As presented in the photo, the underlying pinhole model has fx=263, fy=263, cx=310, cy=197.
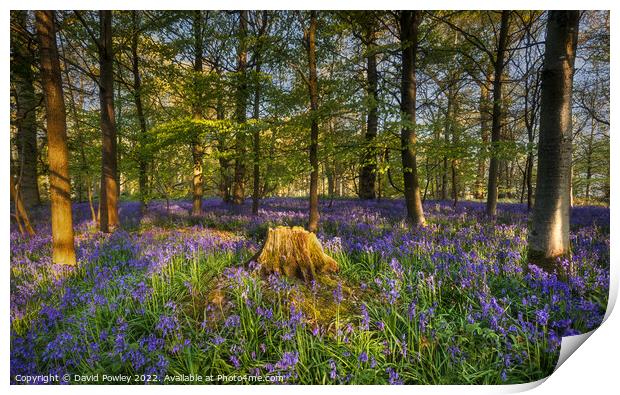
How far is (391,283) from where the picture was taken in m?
2.42

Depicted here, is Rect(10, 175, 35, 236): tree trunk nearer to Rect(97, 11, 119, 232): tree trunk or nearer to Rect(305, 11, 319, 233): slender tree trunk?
Rect(97, 11, 119, 232): tree trunk

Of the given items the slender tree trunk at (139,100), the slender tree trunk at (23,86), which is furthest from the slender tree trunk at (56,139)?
the slender tree trunk at (139,100)

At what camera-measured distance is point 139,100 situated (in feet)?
17.1

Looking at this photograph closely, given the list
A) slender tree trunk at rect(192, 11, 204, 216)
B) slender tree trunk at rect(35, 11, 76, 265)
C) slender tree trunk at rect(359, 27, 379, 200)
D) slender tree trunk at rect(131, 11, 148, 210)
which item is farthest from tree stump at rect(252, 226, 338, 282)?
slender tree trunk at rect(131, 11, 148, 210)

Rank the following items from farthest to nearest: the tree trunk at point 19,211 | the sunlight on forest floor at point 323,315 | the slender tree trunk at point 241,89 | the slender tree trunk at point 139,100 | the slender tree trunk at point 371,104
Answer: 1. the slender tree trunk at point 139,100
2. the slender tree trunk at point 241,89
3. the slender tree trunk at point 371,104
4. the tree trunk at point 19,211
5. the sunlight on forest floor at point 323,315

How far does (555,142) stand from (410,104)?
2589mm

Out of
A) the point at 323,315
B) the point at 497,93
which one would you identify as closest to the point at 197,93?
the point at 323,315

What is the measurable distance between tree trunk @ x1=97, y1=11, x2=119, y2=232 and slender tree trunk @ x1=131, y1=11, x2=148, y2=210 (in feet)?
1.35

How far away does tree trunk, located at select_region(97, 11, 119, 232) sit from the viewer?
4.70 m

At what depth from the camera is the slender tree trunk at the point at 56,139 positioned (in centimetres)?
299

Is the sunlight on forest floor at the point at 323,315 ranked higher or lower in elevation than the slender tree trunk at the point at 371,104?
lower

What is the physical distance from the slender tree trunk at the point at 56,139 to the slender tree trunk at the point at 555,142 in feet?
17.3

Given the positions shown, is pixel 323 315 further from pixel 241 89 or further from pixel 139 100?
pixel 139 100

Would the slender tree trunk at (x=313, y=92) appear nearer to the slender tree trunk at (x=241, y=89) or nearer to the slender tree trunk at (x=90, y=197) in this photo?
the slender tree trunk at (x=241, y=89)
